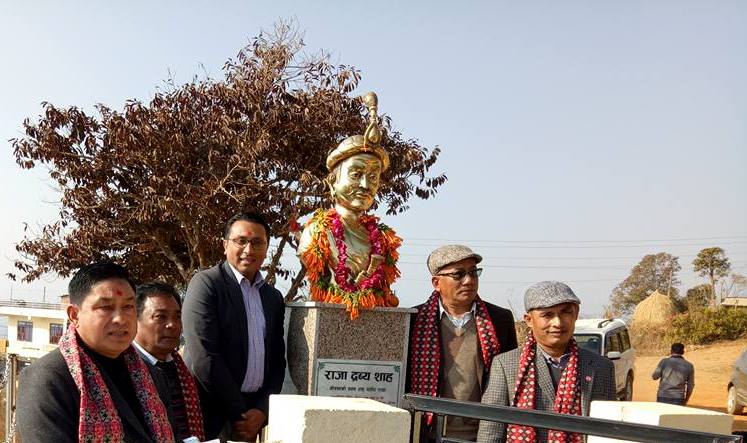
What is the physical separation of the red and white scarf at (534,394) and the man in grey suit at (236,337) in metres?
1.35

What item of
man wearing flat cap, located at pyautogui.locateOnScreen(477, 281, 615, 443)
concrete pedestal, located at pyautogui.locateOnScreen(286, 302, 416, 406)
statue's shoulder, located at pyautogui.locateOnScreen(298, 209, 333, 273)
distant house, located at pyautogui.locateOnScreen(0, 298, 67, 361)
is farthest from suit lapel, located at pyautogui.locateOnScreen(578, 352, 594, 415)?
distant house, located at pyautogui.locateOnScreen(0, 298, 67, 361)

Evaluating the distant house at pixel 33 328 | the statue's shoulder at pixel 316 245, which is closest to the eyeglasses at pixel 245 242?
the statue's shoulder at pixel 316 245

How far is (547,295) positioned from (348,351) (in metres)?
1.39

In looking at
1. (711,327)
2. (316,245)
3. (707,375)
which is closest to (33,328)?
(316,245)

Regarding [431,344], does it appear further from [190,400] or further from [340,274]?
[190,400]

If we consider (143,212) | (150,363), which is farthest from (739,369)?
(150,363)

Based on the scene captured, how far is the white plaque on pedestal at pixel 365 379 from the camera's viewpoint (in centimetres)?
420

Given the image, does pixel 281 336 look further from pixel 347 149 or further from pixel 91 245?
pixel 91 245

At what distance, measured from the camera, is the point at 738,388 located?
13.6m

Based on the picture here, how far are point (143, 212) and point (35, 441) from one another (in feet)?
22.3

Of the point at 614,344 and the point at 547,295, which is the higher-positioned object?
the point at 547,295

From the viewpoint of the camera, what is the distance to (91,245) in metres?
9.52

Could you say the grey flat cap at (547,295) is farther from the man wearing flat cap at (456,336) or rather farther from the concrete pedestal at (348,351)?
the concrete pedestal at (348,351)

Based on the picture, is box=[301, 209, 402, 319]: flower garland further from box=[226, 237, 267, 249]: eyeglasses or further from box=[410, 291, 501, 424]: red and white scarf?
box=[226, 237, 267, 249]: eyeglasses
